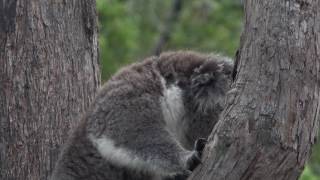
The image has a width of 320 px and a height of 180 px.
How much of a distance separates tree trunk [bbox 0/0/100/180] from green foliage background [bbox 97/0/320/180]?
8.39m

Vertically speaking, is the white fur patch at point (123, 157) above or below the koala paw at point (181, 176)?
above

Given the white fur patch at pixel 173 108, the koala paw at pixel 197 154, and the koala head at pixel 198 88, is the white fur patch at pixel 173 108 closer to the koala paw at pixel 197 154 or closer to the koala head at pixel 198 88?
the koala head at pixel 198 88

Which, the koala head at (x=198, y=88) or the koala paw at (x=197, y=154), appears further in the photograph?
the koala head at (x=198, y=88)

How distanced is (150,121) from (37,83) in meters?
1.13

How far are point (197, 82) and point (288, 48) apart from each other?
127cm

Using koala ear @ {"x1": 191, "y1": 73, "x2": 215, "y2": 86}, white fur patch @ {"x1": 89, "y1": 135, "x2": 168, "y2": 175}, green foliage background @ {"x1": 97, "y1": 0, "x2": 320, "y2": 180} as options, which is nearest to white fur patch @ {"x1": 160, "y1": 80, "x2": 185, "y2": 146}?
koala ear @ {"x1": 191, "y1": 73, "x2": 215, "y2": 86}

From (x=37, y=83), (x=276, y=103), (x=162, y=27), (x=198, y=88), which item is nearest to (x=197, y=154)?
(x=276, y=103)

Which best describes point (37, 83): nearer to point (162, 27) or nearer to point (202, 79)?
point (202, 79)

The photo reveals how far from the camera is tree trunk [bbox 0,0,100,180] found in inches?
224

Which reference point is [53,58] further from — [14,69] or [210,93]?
[210,93]

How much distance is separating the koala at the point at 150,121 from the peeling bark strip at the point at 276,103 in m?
0.35

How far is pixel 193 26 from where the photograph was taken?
734 inches

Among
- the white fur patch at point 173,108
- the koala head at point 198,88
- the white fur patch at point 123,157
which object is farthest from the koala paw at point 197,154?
the koala head at point 198,88

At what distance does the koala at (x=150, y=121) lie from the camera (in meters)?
4.88
